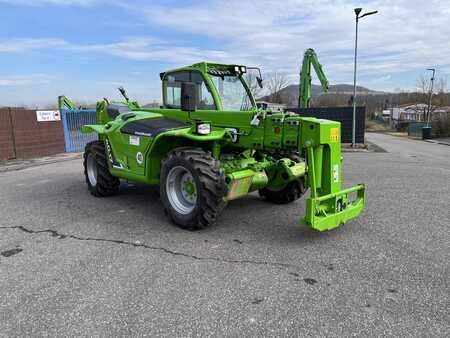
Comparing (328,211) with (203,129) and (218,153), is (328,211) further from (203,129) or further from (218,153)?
(203,129)

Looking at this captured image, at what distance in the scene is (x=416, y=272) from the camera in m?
3.85

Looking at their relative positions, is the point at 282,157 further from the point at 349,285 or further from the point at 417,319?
the point at 417,319

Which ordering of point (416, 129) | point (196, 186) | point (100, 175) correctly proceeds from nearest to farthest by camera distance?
point (196, 186) < point (100, 175) < point (416, 129)

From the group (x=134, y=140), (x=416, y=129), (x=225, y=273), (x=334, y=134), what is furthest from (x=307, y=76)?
(x=416, y=129)

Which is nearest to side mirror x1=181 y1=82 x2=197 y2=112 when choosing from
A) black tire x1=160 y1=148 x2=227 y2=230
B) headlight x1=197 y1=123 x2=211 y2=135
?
headlight x1=197 y1=123 x2=211 y2=135

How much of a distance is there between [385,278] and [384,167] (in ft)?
27.5

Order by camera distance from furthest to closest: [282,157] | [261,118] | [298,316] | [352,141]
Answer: [352,141] < [282,157] < [261,118] < [298,316]

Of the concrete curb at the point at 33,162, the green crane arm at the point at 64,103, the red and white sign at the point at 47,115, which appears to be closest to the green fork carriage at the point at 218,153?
the concrete curb at the point at 33,162

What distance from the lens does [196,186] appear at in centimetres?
486

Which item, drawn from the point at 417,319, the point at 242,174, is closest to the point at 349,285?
the point at 417,319

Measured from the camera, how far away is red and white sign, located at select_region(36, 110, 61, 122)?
14398mm

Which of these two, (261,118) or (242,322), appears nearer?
(242,322)

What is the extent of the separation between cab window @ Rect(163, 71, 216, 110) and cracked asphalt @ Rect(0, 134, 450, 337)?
175 cm

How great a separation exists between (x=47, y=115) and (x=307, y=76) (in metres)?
11.6
